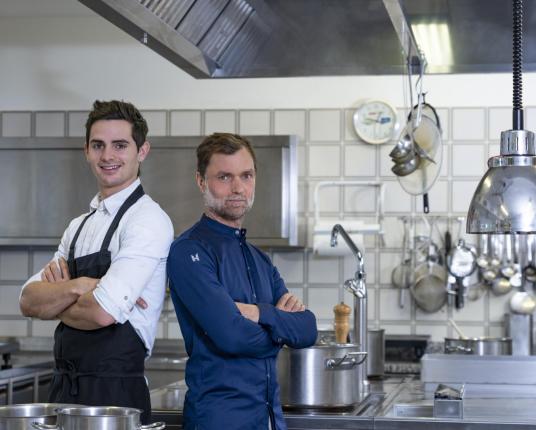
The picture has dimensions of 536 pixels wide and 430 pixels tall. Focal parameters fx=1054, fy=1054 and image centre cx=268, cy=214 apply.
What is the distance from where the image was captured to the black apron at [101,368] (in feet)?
8.59

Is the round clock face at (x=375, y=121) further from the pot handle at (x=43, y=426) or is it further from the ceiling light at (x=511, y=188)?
the pot handle at (x=43, y=426)

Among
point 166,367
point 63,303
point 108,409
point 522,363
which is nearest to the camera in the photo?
point 108,409

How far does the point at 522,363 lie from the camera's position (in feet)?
11.9

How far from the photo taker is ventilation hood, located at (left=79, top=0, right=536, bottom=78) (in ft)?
11.3

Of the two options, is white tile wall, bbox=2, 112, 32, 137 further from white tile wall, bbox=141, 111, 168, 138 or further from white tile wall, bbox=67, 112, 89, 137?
white tile wall, bbox=141, 111, 168, 138

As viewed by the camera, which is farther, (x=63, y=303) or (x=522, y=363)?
(x=522, y=363)

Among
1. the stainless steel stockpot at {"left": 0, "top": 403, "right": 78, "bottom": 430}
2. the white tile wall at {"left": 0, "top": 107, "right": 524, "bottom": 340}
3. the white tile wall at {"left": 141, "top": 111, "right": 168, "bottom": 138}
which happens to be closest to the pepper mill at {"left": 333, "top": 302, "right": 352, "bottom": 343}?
the stainless steel stockpot at {"left": 0, "top": 403, "right": 78, "bottom": 430}

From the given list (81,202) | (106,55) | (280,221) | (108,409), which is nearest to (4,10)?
(106,55)

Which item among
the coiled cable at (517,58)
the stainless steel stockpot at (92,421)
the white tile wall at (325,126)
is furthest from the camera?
the white tile wall at (325,126)

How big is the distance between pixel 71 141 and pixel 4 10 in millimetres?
929

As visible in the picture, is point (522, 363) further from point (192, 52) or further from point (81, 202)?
point (81, 202)

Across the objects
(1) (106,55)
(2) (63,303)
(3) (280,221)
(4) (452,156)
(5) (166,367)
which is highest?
(1) (106,55)

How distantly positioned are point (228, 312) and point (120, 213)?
0.40 meters

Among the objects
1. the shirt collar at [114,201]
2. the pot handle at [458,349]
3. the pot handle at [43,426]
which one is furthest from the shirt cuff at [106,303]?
the pot handle at [458,349]
